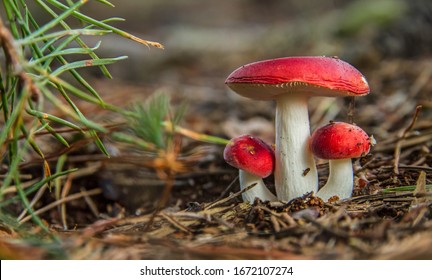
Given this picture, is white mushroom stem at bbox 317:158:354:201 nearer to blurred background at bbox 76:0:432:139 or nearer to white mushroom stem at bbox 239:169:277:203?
white mushroom stem at bbox 239:169:277:203

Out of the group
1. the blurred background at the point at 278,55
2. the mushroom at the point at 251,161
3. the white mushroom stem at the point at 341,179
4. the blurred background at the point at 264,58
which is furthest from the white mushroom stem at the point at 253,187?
the blurred background at the point at 278,55

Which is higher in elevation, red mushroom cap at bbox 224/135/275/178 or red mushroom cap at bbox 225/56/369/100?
red mushroom cap at bbox 225/56/369/100

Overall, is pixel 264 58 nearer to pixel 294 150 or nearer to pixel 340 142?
pixel 294 150

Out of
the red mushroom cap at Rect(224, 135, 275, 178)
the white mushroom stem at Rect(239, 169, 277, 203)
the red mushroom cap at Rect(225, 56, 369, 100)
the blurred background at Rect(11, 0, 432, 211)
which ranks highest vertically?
the blurred background at Rect(11, 0, 432, 211)

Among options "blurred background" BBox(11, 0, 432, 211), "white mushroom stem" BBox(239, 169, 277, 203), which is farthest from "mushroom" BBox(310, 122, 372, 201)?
"blurred background" BBox(11, 0, 432, 211)

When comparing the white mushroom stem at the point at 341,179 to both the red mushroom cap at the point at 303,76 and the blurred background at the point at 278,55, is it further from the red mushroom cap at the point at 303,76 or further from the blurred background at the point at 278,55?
the blurred background at the point at 278,55

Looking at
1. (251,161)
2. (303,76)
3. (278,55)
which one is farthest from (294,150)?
(278,55)

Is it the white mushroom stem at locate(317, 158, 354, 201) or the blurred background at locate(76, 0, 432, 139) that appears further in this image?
the blurred background at locate(76, 0, 432, 139)

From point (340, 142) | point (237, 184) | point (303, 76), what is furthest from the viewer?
point (237, 184)
